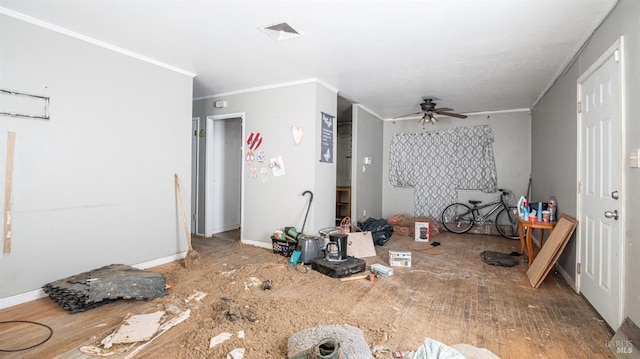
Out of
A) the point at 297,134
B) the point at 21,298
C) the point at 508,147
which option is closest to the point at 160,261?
the point at 21,298

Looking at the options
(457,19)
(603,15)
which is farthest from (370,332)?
(603,15)

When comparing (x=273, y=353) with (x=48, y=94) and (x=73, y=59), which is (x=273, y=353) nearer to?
(x=48, y=94)

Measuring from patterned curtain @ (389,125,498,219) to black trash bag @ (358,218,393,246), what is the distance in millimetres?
1625

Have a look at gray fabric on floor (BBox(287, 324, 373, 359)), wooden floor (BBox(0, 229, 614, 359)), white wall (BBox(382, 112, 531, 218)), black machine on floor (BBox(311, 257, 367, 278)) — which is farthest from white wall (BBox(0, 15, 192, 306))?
white wall (BBox(382, 112, 531, 218))

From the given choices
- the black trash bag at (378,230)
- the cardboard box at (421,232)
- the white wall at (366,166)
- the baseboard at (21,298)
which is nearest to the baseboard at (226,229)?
the white wall at (366,166)

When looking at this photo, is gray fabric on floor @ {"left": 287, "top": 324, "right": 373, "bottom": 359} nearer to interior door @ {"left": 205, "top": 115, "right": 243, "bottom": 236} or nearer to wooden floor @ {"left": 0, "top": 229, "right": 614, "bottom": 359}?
wooden floor @ {"left": 0, "top": 229, "right": 614, "bottom": 359}

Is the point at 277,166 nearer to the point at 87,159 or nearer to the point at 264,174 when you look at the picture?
the point at 264,174

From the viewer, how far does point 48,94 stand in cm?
268

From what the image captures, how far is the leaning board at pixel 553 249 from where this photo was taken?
2.87 meters

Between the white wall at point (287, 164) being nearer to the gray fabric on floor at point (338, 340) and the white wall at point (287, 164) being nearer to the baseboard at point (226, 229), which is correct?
the baseboard at point (226, 229)

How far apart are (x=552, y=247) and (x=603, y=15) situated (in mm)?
2107

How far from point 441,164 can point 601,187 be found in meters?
3.92

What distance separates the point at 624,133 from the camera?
204 cm

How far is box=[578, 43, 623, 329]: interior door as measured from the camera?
2.12 meters
